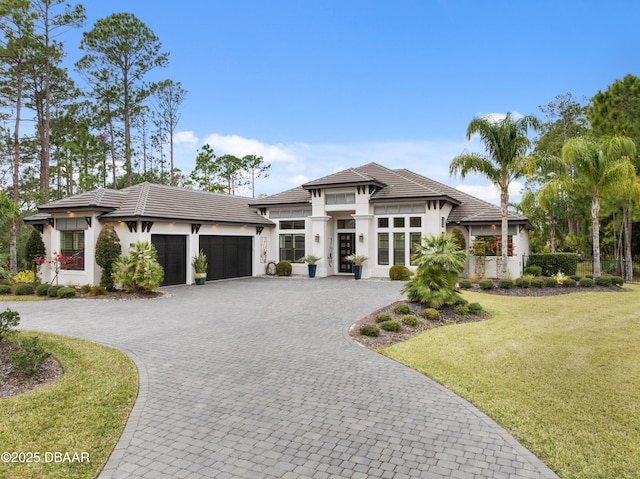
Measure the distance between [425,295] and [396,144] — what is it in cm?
1690

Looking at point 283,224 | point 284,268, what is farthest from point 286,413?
point 283,224

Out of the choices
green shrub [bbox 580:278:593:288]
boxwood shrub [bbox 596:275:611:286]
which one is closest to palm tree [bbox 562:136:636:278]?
boxwood shrub [bbox 596:275:611:286]

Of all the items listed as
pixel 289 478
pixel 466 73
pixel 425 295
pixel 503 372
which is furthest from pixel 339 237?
pixel 289 478

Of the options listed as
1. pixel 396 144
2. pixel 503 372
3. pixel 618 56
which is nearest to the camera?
pixel 503 372

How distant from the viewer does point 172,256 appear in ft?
58.8

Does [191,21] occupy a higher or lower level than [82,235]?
higher

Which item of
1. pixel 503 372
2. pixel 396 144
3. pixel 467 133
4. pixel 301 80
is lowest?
pixel 503 372

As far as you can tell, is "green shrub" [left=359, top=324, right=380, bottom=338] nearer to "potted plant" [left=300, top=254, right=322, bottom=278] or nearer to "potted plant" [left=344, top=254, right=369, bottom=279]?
"potted plant" [left=344, top=254, right=369, bottom=279]

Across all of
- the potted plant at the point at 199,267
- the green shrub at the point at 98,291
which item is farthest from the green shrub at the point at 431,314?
the green shrub at the point at 98,291

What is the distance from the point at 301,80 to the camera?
21.3 meters

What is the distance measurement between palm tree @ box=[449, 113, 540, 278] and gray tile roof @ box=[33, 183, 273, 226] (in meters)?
11.6

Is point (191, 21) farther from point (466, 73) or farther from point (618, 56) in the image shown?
point (618, 56)

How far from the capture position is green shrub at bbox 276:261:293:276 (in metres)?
22.2

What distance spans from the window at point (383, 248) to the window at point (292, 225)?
15.4 ft
